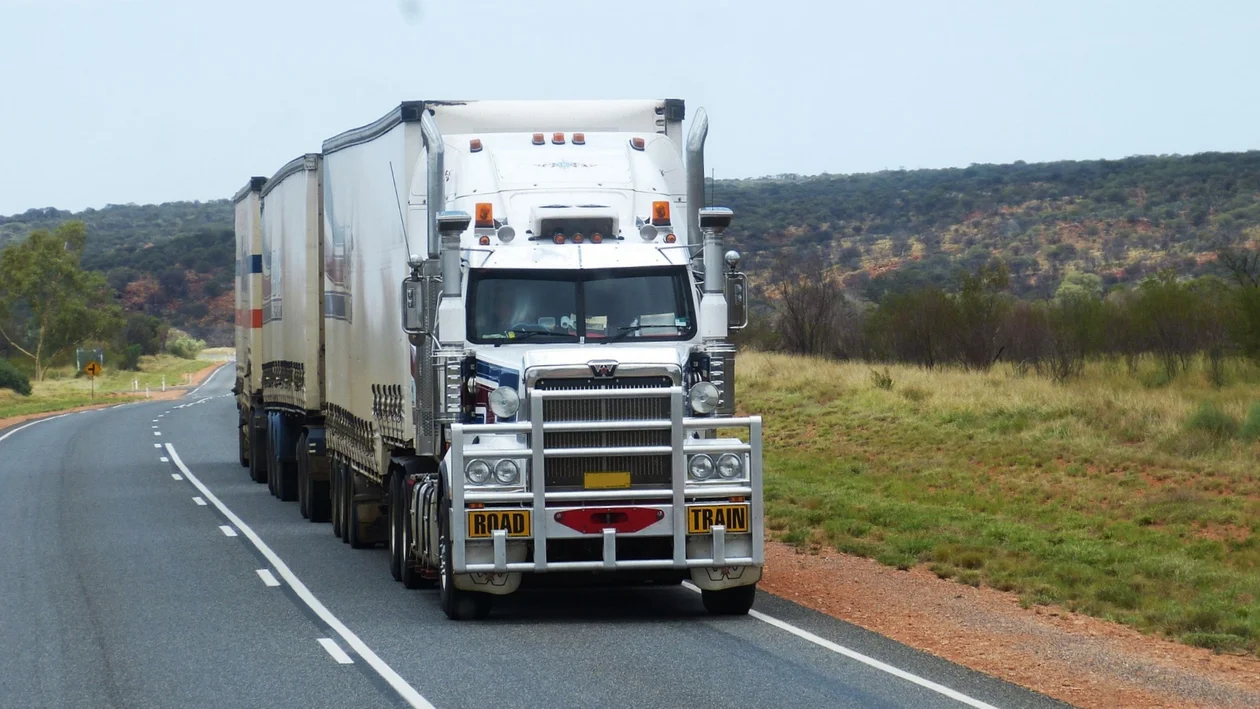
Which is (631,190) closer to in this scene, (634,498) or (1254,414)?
(634,498)

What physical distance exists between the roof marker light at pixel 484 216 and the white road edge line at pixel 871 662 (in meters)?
3.75

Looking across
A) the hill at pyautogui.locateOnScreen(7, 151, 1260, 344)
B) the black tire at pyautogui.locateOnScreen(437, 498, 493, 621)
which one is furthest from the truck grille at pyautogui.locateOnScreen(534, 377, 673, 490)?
the hill at pyautogui.locateOnScreen(7, 151, 1260, 344)

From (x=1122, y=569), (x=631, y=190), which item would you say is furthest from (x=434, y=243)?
(x=1122, y=569)

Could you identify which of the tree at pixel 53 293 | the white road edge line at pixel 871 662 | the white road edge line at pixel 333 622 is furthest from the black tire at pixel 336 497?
the tree at pixel 53 293

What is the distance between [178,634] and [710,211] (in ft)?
16.8

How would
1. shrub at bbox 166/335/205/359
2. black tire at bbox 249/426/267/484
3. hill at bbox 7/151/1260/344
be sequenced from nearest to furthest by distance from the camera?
black tire at bbox 249/426/267/484 → hill at bbox 7/151/1260/344 → shrub at bbox 166/335/205/359

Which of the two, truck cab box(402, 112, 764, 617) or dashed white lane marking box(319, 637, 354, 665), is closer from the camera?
dashed white lane marking box(319, 637, 354, 665)

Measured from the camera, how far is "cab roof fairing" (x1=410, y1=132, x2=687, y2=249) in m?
13.8

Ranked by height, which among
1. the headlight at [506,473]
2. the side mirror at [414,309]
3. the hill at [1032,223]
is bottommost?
the headlight at [506,473]

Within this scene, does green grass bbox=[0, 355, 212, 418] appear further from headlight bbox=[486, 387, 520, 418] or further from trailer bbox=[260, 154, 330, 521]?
headlight bbox=[486, 387, 520, 418]

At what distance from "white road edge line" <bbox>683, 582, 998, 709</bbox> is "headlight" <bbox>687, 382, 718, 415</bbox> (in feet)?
5.51

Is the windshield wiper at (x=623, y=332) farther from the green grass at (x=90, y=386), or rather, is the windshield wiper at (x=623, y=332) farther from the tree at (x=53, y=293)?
the tree at (x=53, y=293)

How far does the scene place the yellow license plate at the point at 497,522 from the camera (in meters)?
12.3

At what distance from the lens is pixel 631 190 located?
14.0 m
